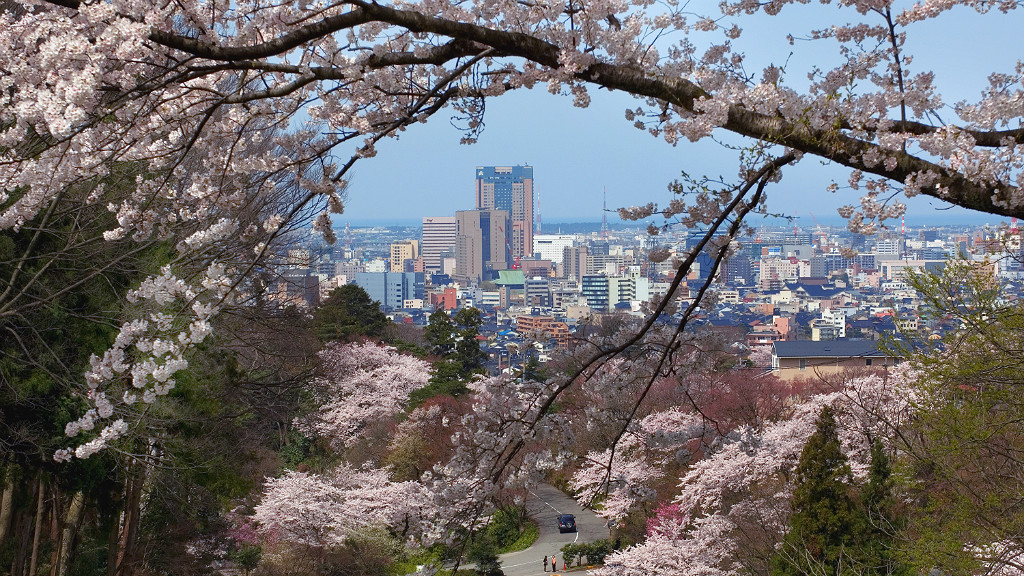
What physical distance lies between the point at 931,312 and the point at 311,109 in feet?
16.4

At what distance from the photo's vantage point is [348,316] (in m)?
20.4

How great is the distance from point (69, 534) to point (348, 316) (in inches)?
496

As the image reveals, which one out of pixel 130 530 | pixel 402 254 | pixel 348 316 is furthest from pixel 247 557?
pixel 402 254

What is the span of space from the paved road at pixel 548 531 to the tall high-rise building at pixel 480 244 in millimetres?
103051

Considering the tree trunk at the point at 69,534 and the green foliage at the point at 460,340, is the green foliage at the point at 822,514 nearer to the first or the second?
the tree trunk at the point at 69,534

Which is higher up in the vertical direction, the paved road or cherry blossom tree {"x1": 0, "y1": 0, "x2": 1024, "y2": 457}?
cherry blossom tree {"x1": 0, "y1": 0, "x2": 1024, "y2": 457}

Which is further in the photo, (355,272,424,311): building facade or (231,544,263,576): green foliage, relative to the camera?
(355,272,424,311): building facade

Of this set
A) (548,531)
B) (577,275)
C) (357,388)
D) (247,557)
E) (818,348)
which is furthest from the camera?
(577,275)

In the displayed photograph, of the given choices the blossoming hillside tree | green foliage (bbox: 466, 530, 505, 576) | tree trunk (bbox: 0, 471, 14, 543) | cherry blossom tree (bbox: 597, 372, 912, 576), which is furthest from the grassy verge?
the blossoming hillside tree

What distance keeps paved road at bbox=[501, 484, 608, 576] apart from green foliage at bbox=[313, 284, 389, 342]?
19.3ft

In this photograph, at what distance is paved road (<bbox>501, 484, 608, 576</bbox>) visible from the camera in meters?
14.0

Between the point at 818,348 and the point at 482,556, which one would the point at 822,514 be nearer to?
the point at 482,556

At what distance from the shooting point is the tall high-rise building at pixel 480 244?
403 ft

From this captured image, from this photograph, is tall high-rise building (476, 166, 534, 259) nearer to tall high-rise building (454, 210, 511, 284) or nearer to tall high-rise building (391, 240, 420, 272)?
tall high-rise building (454, 210, 511, 284)
